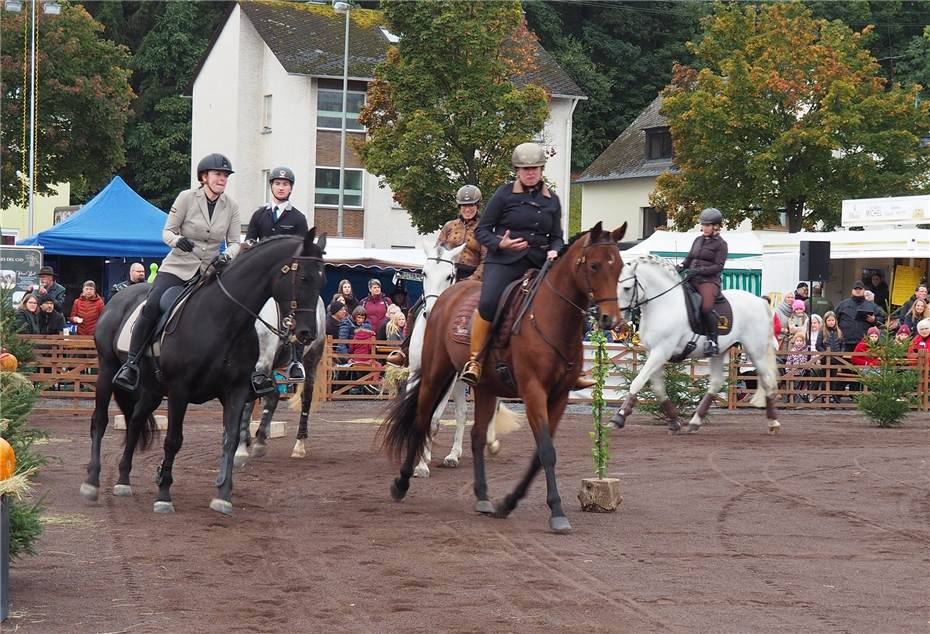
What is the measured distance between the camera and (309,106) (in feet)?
178

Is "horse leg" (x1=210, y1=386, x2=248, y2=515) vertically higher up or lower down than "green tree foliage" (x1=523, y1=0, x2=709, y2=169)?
lower down

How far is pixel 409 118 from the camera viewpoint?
40.0 m

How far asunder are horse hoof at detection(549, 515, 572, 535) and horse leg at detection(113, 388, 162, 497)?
3597mm

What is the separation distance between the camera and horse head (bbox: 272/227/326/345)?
1048 centimetres

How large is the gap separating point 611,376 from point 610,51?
160 ft

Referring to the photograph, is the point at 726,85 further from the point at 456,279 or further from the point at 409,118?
the point at 456,279

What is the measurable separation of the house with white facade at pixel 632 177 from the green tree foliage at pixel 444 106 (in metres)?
18.6

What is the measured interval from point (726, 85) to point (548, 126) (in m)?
16.0

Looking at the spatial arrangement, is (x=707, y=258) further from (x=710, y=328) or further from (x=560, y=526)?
(x=560, y=526)

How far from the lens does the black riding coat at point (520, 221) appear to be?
11.2 m

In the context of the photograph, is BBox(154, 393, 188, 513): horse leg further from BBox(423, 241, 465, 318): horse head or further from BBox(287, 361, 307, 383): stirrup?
BBox(423, 241, 465, 318): horse head

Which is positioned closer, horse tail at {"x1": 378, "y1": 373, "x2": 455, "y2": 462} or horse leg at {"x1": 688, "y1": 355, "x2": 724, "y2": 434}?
horse tail at {"x1": 378, "y1": 373, "x2": 455, "y2": 462}

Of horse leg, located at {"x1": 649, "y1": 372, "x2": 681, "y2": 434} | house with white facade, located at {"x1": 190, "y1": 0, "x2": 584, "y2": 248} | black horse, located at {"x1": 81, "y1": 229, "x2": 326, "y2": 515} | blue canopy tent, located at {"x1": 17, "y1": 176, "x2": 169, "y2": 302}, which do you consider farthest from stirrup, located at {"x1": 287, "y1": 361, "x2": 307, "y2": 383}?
house with white facade, located at {"x1": 190, "y1": 0, "x2": 584, "y2": 248}

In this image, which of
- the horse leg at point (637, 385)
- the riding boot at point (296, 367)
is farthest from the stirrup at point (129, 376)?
the horse leg at point (637, 385)
